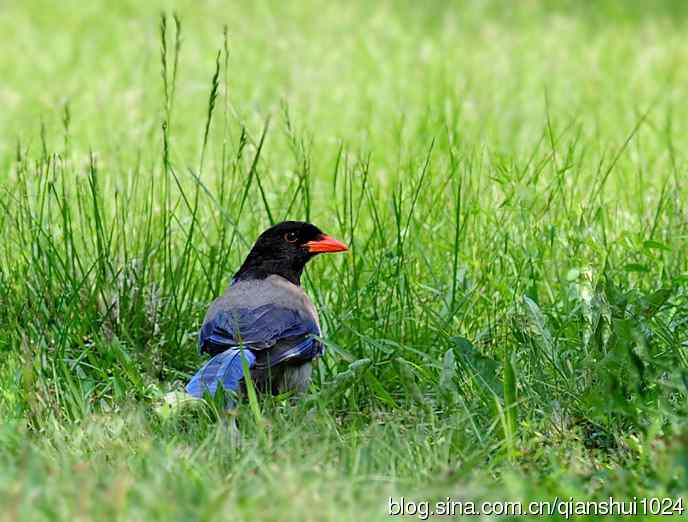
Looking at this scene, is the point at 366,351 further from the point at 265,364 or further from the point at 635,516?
the point at 635,516

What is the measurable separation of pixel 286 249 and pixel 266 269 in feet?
0.43

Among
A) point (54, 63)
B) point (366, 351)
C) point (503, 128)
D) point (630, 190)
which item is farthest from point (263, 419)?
point (54, 63)

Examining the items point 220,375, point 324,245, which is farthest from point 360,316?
point 220,375

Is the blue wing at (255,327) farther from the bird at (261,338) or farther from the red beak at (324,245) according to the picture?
the red beak at (324,245)

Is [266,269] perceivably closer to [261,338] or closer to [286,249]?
[286,249]

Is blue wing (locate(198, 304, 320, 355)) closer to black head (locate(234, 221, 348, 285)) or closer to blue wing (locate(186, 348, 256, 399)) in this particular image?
blue wing (locate(186, 348, 256, 399))

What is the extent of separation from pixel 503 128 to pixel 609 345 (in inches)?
168

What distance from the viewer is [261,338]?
15.2 feet

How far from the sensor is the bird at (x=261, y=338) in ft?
14.3

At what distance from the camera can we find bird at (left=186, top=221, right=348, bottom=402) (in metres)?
4.36

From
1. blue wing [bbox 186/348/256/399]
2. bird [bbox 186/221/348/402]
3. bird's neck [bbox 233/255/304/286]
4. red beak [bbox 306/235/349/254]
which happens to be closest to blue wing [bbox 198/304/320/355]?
bird [bbox 186/221/348/402]

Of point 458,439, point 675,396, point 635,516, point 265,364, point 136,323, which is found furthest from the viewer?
point 136,323

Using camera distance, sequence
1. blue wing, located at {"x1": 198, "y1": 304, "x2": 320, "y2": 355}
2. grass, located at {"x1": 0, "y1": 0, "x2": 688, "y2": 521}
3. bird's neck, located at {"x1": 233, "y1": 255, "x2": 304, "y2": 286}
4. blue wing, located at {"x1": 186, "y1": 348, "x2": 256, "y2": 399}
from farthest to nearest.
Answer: bird's neck, located at {"x1": 233, "y1": 255, "x2": 304, "y2": 286}
blue wing, located at {"x1": 198, "y1": 304, "x2": 320, "y2": 355}
blue wing, located at {"x1": 186, "y1": 348, "x2": 256, "y2": 399}
grass, located at {"x1": 0, "y1": 0, "x2": 688, "y2": 521}

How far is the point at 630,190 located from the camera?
6.64 metres
